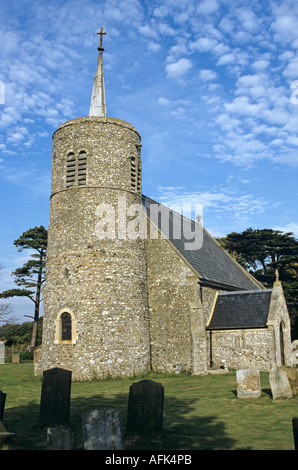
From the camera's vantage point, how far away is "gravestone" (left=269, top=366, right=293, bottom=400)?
472 inches

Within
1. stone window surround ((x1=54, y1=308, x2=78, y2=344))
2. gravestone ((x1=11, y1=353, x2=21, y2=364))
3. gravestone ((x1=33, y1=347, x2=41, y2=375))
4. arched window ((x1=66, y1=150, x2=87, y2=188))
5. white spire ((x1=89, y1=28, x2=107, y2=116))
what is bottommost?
gravestone ((x1=11, y1=353, x2=21, y2=364))

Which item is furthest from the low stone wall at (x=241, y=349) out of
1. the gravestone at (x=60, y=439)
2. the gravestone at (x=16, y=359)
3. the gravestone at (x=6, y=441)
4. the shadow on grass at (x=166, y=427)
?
the gravestone at (x=16, y=359)

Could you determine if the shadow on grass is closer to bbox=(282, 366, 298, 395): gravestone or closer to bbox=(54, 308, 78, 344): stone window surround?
bbox=(282, 366, 298, 395): gravestone

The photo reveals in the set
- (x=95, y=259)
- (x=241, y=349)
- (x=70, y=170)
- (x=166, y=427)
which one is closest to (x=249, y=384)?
(x=166, y=427)

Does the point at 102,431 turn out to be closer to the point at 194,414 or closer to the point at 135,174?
the point at 194,414

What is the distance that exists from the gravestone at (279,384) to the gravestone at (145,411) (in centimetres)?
498

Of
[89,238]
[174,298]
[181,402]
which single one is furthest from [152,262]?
[181,402]

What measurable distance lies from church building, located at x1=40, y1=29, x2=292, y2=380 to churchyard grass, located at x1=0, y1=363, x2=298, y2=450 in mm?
2115

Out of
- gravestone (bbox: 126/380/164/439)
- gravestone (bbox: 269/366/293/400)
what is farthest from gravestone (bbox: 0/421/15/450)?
gravestone (bbox: 269/366/293/400)

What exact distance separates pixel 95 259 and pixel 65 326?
335 cm

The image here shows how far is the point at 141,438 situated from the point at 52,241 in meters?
13.6

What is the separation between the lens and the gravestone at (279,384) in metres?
12.0

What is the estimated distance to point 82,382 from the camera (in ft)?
58.1

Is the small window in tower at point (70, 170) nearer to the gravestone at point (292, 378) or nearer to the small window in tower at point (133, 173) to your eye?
the small window in tower at point (133, 173)
